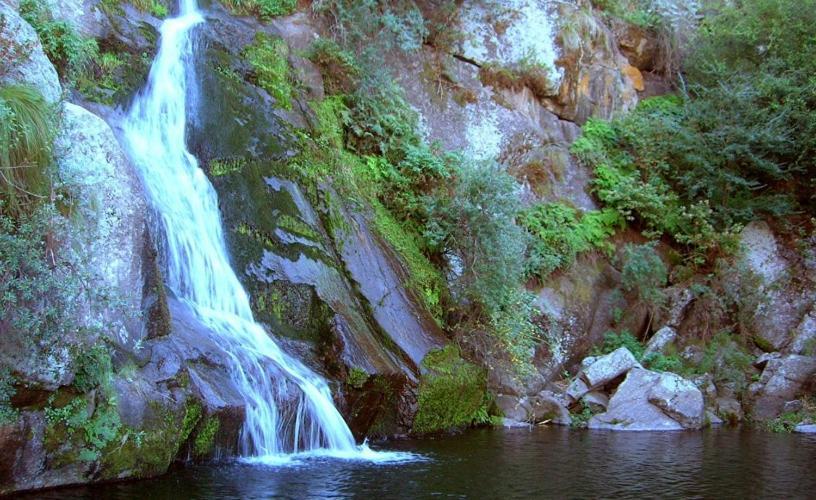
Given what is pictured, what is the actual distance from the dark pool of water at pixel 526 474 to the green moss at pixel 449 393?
468 millimetres

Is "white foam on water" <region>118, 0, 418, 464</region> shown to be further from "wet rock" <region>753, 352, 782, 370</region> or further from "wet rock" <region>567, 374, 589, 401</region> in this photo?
"wet rock" <region>753, 352, 782, 370</region>

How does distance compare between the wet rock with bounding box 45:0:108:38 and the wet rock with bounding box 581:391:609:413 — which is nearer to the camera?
the wet rock with bounding box 45:0:108:38

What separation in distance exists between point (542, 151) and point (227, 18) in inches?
344

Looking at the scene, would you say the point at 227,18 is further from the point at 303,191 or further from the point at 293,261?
the point at 293,261

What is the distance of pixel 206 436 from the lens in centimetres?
809

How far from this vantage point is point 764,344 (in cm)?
1577

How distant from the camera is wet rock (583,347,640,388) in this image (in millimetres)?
13828

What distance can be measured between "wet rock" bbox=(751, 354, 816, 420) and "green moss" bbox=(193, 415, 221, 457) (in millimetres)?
10943

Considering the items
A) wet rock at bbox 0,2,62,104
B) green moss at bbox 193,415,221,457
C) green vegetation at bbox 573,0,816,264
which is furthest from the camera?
green vegetation at bbox 573,0,816,264

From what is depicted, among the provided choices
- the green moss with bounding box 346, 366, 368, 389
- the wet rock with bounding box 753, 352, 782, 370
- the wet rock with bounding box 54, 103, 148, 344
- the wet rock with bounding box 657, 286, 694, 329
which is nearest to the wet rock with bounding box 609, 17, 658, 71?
the wet rock with bounding box 657, 286, 694, 329

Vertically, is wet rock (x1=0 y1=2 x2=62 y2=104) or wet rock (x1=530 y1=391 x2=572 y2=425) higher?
wet rock (x1=0 y1=2 x2=62 y2=104)

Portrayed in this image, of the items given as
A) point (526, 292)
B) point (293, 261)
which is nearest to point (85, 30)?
point (293, 261)

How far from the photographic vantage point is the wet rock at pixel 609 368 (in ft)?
45.4

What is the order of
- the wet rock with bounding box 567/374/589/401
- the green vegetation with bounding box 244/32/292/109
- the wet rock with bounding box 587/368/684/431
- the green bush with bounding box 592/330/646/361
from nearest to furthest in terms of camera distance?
1. the wet rock with bounding box 587/368/684/431
2. the green vegetation with bounding box 244/32/292/109
3. the wet rock with bounding box 567/374/589/401
4. the green bush with bounding box 592/330/646/361
